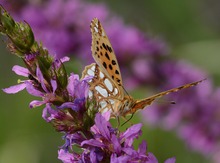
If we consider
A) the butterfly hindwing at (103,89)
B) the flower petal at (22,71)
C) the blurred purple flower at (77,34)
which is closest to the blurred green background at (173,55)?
the blurred purple flower at (77,34)

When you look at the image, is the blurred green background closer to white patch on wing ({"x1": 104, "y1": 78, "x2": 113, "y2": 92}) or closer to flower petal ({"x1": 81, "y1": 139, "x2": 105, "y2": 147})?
white patch on wing ({"x1": 104, "y1": 78, "x2": 113, "y2": 92})

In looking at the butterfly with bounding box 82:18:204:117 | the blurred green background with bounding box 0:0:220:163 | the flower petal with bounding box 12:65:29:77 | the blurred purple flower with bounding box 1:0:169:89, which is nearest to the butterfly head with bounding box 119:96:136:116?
the butterfly with bounding box 82:18:204:117

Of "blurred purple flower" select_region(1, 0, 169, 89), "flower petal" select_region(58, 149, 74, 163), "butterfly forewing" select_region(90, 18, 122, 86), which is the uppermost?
"blurred purple flower" select_region(1, 0, 169, 89)

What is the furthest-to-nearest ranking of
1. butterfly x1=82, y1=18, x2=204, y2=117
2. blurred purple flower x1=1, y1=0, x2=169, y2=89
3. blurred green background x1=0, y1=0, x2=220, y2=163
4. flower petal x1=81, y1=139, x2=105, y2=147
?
blurred green background x1=0, y1=0, x2=220, y2=163 → blurred purple flower x1=1, y1=0, x2=169, y2=89 → butterfly x1=82, y1=18, x2=204, y2=117 → flower petal x1=81, y1=139, x2=105, y2=147

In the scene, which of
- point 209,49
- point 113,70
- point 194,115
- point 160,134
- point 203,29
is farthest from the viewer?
point 203,29

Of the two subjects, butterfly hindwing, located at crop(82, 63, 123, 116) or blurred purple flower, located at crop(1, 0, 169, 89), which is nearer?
butterfly hindwing, located at crop(82, 63, 123, 116)

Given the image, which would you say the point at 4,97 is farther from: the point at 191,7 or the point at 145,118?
the point at 191,7

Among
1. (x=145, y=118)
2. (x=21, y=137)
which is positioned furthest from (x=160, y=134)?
(x=21, y=137)
